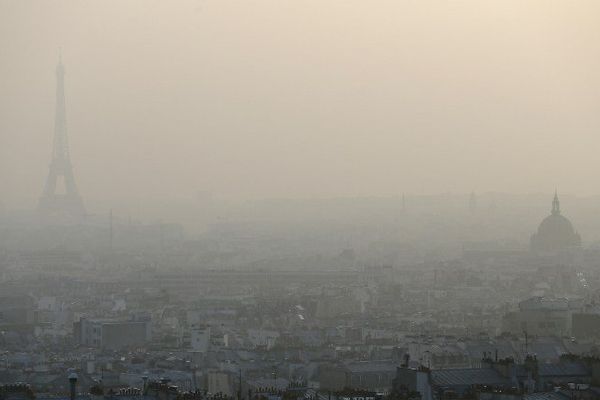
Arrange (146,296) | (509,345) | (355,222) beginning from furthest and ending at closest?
(355,222) < (146,296) < (509,345)

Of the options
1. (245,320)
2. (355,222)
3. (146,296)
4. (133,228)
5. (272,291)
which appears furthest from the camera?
(355,222)

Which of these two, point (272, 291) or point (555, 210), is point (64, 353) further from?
point (555, 210)

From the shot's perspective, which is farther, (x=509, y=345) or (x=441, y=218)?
(x=441, y=218)

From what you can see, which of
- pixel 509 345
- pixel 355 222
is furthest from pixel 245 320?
pixel 355 222

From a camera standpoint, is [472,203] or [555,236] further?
[472,203]
